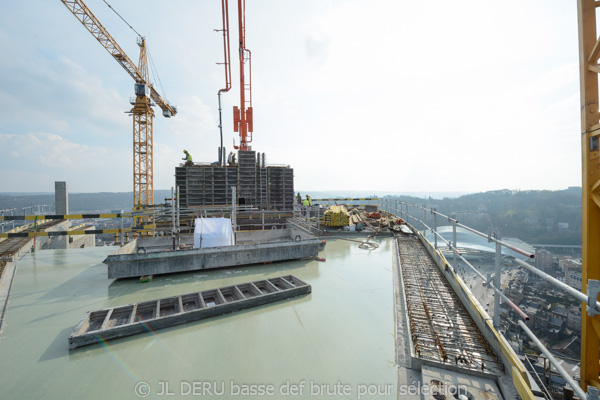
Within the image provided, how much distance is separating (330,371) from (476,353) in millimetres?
1771

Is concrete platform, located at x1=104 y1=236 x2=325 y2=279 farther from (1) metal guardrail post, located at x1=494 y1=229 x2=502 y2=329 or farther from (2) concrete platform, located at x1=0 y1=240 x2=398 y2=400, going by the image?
(1) metal guardrail post, located at x1=494 y1=229 x2=502 y2=329

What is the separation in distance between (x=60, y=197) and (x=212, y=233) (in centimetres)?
1755

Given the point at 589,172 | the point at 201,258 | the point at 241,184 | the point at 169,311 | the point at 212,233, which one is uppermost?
the point at 241,184

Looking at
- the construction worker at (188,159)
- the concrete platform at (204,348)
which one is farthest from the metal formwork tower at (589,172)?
the construction worker at (188,159)

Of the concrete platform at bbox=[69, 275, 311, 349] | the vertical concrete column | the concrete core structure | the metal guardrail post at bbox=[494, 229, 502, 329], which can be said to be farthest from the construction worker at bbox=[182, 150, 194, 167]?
the metal guardrail post at bbox=[494, 229, 502, 329]

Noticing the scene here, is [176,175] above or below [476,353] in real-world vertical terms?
above

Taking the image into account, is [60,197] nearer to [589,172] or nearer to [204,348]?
[204,348]

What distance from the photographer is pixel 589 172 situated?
3674 millimetres

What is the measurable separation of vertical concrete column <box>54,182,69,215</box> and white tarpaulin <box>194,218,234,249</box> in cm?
1700

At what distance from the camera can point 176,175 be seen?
15.9m

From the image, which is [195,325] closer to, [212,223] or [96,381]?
[96,381]

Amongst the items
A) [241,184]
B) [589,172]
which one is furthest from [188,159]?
[589,172]

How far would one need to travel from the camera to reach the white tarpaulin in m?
7.02

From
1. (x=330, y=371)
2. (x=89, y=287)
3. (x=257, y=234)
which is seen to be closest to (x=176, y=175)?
(x=257, y=234)
